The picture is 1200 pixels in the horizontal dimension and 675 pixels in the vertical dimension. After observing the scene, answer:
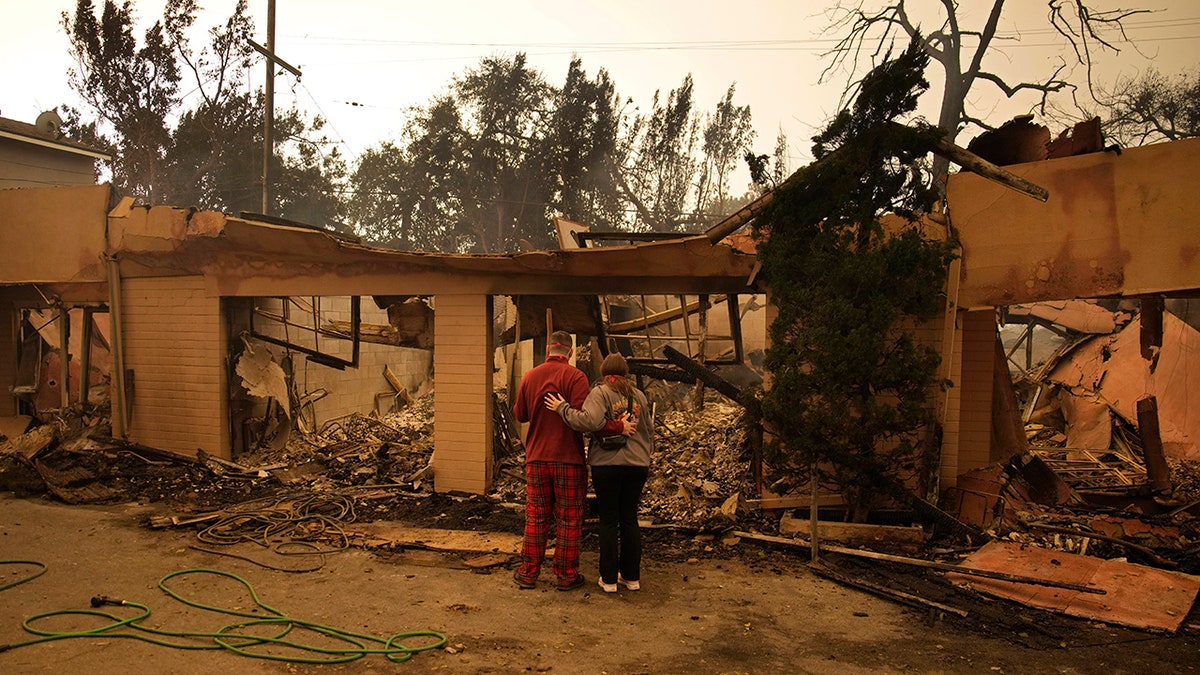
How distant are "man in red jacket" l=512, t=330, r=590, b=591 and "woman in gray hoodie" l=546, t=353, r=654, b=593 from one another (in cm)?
14

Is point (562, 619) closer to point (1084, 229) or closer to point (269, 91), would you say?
point (1084, 229)

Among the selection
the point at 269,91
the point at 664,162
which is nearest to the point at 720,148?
the point at 664,162

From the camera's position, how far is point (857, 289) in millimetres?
6926

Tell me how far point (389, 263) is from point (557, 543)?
4.88m

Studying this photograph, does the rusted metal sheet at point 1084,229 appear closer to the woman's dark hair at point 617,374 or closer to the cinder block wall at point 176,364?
the woman's dark hair at point 617,374

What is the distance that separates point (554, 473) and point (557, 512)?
0.33 metres

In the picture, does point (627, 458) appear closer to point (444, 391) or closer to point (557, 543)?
point (557, 543)

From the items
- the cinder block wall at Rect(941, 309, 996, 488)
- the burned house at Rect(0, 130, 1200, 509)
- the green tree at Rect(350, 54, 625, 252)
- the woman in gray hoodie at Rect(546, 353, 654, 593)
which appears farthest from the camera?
the green tree at Rect(350, 54, 625, 252)

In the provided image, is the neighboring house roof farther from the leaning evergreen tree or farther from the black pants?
the leaning evergreen tree

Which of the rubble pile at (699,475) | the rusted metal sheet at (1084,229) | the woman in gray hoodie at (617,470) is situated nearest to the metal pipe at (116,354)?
the rubble pile at (699,475)

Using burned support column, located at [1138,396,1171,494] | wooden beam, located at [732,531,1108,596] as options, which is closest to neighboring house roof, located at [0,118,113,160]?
wooden beam, located at [732,531,1108,596]

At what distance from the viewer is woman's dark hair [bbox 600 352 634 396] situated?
244 inches

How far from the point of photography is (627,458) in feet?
19.9

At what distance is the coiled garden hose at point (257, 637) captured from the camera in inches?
191
